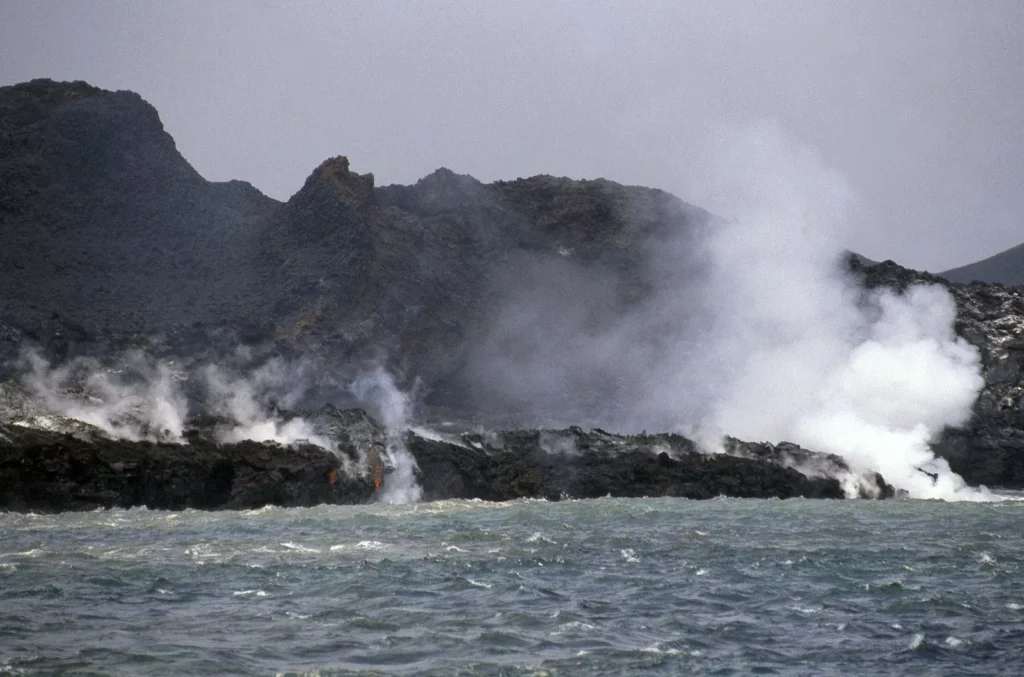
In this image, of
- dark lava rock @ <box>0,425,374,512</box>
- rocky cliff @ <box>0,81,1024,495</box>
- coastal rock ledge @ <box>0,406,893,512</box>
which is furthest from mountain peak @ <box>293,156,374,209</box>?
dark lava rock @ <box>0,425,374,512</box>

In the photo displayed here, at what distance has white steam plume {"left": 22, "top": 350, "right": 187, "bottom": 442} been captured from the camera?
215 feet

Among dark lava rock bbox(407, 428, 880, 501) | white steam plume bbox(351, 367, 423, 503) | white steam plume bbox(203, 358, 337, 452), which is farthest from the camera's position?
white steam plume bbox(351, 367, 423, 503)

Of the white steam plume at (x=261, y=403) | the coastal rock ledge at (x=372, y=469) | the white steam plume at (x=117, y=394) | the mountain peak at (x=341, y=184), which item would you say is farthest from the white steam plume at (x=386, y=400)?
the mountain peak at (x=341, y=184)

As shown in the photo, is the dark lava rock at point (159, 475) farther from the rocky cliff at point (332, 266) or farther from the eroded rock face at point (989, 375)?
the eroded rock face at point (989, 375)

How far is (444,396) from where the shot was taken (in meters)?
108

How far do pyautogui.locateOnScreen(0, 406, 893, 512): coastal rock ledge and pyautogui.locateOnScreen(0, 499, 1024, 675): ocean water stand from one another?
30.0 ft

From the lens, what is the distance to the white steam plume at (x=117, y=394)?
65.6 m

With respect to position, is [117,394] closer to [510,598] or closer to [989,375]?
[510,598]

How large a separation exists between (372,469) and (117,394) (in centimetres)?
2054

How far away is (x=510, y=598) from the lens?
27.6m

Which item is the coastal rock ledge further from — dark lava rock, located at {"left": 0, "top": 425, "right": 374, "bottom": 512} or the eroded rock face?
the eroded rock face

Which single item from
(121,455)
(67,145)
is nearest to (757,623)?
(121,455)

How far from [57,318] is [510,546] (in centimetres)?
5922

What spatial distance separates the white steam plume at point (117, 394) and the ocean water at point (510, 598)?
1936cm
